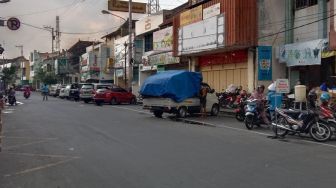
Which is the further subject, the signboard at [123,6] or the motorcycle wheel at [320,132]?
the signboard at [123,6]

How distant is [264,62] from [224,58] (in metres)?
5.37

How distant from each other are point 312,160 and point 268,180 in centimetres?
274

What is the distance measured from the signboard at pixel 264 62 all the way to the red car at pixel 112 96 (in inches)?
598

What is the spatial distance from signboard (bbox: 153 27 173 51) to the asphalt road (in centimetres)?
Answer: 2504

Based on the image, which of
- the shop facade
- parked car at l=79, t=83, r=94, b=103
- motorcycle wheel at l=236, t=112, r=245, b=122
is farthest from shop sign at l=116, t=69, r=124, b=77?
motorcycle wheel at l=236, t=112, r=245, b=122

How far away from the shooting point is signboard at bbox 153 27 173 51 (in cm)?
4197

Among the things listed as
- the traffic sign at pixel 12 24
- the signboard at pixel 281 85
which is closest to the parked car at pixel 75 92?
the traffic sign at pixel 12 24

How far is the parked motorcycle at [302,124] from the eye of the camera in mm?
14984

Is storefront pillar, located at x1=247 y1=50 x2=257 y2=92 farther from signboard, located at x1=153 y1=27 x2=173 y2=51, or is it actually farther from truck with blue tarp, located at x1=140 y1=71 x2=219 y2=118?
signboard, located at x1=153 y1=27 x2=173 y2=51

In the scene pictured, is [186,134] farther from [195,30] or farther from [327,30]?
[195,30]

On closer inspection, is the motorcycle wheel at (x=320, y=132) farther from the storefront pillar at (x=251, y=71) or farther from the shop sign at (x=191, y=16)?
the shop sign at (x=191, y=16)

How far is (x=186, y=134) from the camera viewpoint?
16859 millimetres

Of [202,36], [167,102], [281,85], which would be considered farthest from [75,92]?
[281,85]

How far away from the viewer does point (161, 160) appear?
431 inches
